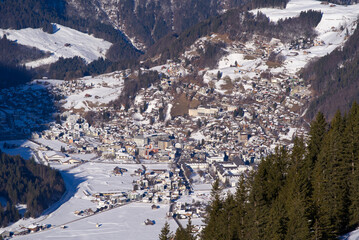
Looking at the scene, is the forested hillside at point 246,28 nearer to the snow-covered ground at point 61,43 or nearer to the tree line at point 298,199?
the snow-covered ground at point 61,43

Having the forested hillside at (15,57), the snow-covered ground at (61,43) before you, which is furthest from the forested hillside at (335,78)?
the snow-covered ground at (61,43)

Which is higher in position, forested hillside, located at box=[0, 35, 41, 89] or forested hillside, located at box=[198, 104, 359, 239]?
forested hillside, located at box=[198, 104, 359, 239]

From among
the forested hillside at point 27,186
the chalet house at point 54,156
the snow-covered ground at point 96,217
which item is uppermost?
the forested hillside at point 27,186

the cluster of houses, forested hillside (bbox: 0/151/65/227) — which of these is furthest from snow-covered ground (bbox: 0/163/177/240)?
the cluster of houses

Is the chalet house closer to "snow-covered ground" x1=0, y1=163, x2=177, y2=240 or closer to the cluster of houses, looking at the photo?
the cluster of houses

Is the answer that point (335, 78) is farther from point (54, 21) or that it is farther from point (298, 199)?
point (54, 21)

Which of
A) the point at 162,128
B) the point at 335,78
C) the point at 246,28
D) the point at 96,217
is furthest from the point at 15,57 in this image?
the point at 96,217
